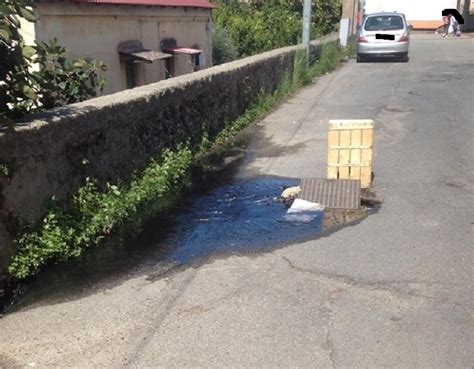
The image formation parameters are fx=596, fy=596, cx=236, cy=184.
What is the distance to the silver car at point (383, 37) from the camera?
21047 mm

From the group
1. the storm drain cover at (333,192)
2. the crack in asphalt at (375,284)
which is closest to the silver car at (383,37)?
the storm drain cover at (333,192)

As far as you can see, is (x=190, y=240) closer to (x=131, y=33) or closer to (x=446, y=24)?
(x=131, y=33)

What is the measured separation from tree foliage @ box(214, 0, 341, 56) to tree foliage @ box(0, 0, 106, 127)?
1599 centimetres

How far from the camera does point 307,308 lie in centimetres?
431

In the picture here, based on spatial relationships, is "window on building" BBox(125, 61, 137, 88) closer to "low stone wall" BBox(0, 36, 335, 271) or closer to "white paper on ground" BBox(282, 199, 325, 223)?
"low stone wall" BBox(0, 36, 335, 271)

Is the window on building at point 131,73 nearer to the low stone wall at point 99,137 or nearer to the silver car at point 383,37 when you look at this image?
the low stone wall at point 99,137

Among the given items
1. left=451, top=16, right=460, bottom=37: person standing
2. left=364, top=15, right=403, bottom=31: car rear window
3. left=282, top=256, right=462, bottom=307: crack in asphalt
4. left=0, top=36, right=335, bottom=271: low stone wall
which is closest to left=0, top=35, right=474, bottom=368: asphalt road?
left=282, top=256, right=462, bottom=307: crack in asphalt

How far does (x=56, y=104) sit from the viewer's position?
20.6ft

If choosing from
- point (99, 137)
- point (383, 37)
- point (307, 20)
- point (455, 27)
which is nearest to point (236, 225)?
point (99, 137)

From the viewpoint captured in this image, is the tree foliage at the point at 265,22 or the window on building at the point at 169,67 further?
the tree foliage at the point at 265,22

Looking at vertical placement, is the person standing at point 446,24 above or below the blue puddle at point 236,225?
above

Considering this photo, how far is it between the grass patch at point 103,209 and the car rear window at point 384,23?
13930mm

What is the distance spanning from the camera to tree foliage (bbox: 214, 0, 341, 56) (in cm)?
2220

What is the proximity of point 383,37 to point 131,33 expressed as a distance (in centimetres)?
1039
